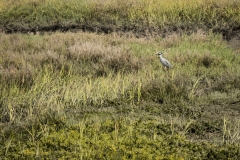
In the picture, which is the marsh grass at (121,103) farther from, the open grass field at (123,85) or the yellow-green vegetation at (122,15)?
the yellow-green vegetation at (122,15)

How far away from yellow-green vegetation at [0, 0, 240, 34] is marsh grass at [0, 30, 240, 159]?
1652mm

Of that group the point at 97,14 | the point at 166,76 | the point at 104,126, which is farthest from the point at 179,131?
the point at 97,14

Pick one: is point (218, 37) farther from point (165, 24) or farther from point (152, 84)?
point (152, 84)

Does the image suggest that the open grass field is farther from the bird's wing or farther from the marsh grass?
the bird's wing

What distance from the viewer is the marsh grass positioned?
17.6 ft

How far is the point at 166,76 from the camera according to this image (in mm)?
8812

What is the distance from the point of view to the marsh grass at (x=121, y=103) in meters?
5.38

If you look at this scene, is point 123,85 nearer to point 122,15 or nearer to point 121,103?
point 121,103

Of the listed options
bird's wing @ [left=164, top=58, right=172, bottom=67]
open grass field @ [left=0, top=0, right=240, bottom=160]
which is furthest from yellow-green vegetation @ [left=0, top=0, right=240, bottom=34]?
bird's wing @ [left=164, top=58, right=172, bottom=67]

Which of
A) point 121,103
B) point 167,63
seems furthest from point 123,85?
point 167,63

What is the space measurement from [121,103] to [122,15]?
24.8ft

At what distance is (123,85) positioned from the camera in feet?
25.0

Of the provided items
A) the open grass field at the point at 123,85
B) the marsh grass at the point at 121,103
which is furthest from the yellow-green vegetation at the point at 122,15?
the marsh grass at the point at 121,103

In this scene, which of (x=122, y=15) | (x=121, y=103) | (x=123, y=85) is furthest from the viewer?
(x=122, y=15)
